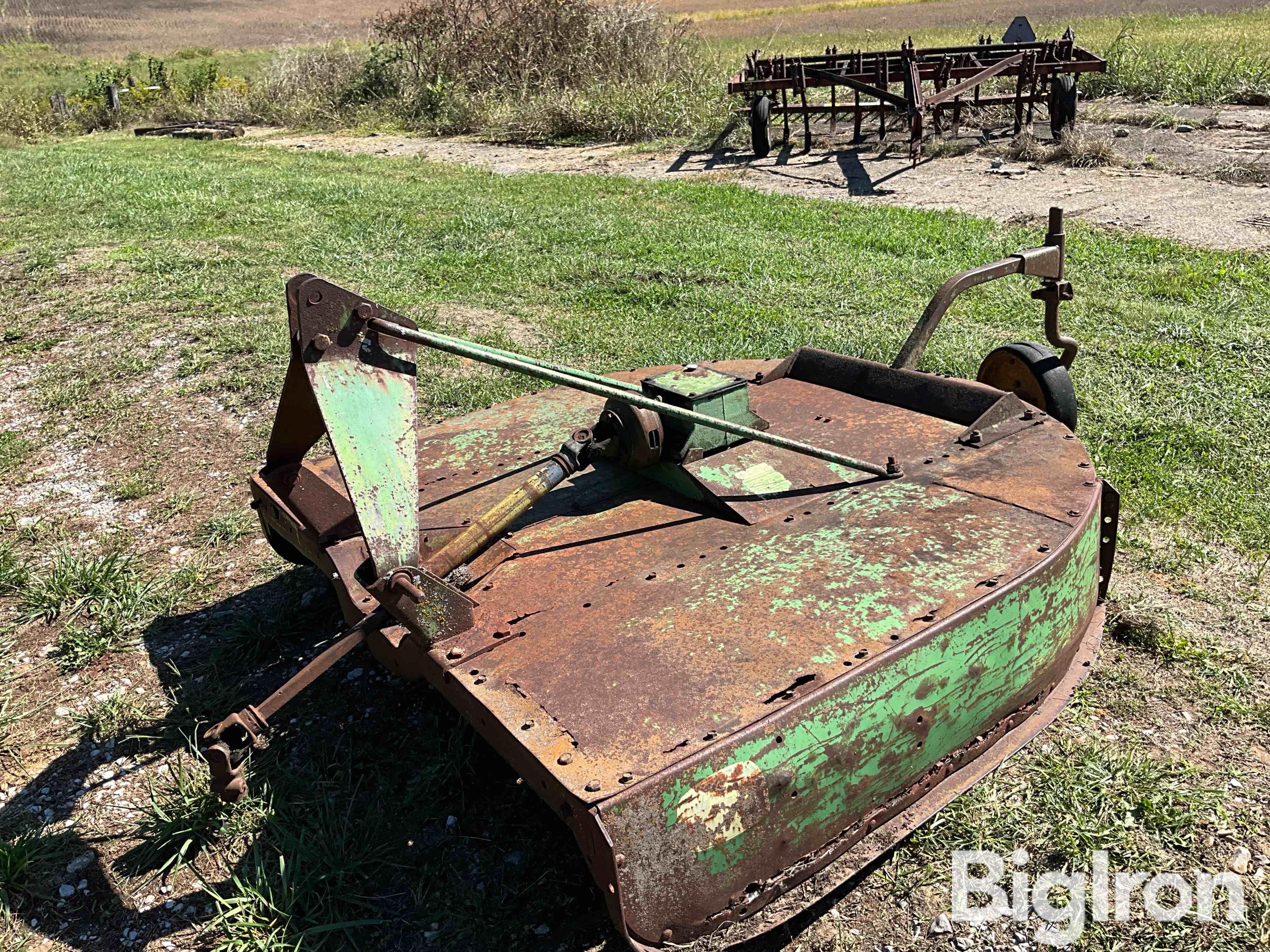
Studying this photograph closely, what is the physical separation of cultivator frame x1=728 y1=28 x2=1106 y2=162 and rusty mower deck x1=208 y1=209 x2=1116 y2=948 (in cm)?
863

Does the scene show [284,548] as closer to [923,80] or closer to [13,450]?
[13,450]

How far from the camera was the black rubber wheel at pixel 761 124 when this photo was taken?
1122 cm

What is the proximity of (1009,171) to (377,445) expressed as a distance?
938cm

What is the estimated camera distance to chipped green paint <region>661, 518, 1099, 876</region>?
183 cm

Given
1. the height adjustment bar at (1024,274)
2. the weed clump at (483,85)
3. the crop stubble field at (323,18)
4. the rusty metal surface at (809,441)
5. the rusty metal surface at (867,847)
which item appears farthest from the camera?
the crop stubble field at (323,18)

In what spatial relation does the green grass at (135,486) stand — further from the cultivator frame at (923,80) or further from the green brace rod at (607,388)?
the cultivator frame at (923,80)

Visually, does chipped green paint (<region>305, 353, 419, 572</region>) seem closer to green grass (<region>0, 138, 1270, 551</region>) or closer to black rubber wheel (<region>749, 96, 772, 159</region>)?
green grass (<region>0, 138, 1270, 551</region>)

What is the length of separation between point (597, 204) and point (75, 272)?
440cm

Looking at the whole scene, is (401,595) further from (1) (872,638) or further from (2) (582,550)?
(1) (872,638)

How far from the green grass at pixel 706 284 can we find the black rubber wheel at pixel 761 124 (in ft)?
6.15

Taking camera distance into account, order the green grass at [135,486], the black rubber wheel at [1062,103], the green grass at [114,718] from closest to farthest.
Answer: the green grass at [114,718]
the green grass at [135,486]
the black rubber wheel at [1062,103]

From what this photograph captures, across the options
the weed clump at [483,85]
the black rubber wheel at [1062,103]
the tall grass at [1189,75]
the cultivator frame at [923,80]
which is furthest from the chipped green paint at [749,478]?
the tall grass at [1189,75]

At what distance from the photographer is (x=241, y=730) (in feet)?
6.40

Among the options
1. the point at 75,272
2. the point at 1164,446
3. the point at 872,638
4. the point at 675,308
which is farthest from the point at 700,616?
the point at 75,272
